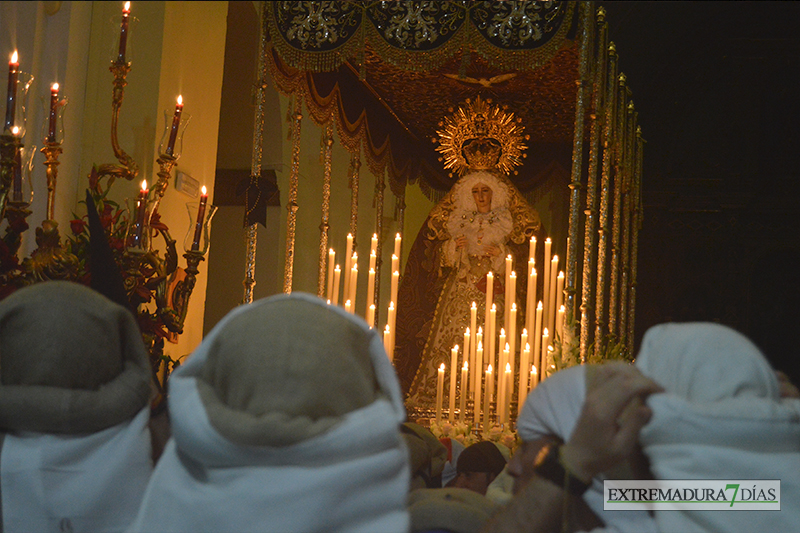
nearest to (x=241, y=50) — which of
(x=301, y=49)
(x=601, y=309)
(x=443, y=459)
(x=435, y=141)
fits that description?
(x=435, y=141)

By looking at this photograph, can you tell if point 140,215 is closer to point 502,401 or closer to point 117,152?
point 117,152

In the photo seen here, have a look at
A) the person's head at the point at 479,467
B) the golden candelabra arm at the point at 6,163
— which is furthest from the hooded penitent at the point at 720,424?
the golden candelabra arm at the point at 6,163

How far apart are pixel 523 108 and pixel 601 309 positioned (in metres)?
1.34

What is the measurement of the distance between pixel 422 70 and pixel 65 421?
2577mm

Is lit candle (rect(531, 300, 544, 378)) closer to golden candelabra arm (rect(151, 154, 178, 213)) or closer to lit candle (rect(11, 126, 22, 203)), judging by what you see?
golden candelabra arm (rect(151, 154, 178, 213))

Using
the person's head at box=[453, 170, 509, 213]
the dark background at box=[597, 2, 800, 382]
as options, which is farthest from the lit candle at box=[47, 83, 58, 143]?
the person's head at box=[453, 170, 509, 213]

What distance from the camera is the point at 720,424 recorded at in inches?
42.6

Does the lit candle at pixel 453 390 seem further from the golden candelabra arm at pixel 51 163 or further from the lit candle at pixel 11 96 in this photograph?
the lit candle at pixel 11 96

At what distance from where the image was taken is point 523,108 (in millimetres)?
4359

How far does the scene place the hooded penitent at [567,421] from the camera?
3.75ft

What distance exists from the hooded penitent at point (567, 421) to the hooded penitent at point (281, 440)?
21 centimetres

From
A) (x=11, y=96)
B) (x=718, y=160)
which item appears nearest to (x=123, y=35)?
(x=11, y=96)

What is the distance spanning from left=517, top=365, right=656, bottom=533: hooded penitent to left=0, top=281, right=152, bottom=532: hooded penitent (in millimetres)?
663

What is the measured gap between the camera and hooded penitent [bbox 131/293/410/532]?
108cm
